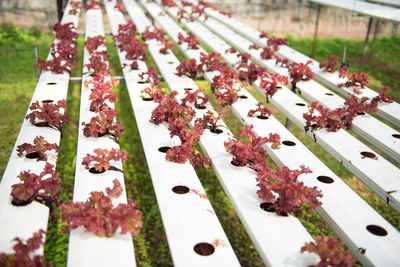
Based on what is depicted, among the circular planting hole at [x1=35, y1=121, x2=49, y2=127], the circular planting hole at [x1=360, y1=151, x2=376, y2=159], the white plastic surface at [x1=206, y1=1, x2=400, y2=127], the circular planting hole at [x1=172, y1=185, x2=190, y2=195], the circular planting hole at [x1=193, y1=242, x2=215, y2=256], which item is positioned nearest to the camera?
the circular planting hole at [x1=193, y1=242, x2=215, y2=256]

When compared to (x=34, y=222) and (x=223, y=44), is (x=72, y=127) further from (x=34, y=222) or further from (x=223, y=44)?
(x=34, y=222)

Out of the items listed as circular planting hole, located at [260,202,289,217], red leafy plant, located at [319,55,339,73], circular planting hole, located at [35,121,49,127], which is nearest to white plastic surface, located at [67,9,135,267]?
circular planting hole, located at [35,121,49,127]

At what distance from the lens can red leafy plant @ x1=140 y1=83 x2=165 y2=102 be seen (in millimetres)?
3516

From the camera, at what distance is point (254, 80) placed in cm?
414

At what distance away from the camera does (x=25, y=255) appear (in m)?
1.62

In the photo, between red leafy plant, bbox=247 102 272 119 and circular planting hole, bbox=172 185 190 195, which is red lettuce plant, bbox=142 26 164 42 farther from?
circular planting hole, bbox=172 185 190 195

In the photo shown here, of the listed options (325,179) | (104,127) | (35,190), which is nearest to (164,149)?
(104,127)

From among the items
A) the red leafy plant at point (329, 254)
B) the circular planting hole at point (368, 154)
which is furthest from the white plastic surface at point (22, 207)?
the circular planting hole at point (368, 154)

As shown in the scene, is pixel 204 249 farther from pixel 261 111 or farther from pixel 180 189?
pixel 261 111

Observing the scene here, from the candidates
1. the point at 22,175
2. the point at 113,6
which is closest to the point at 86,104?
the point at 22,175

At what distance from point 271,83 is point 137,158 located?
2.42 meters

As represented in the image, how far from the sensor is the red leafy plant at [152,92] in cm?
352

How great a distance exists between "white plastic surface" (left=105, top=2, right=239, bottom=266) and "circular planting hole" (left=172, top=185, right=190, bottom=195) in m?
0.02

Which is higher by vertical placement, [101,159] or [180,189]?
[101,159]
